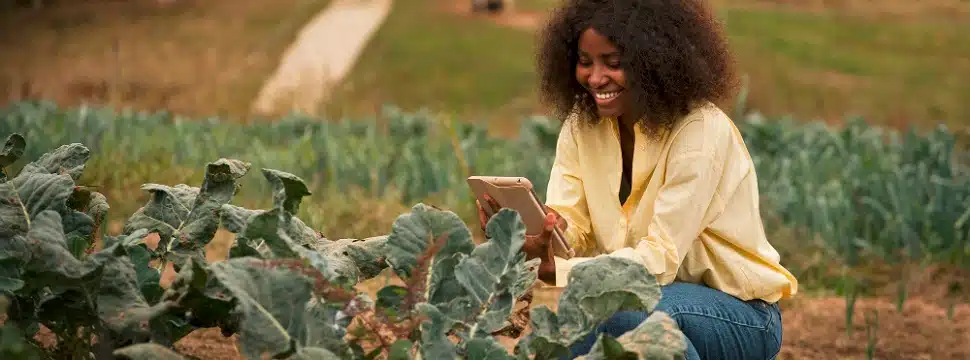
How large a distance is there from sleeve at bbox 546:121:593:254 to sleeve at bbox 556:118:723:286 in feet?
0.90

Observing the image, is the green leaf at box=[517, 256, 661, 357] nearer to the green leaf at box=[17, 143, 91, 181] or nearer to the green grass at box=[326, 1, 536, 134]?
the green leaf at box=[17, 143, 91, 181]

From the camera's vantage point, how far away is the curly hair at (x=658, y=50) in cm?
258

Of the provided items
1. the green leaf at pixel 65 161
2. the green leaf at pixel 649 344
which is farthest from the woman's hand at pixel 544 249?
the green leaf at pixel 65 161

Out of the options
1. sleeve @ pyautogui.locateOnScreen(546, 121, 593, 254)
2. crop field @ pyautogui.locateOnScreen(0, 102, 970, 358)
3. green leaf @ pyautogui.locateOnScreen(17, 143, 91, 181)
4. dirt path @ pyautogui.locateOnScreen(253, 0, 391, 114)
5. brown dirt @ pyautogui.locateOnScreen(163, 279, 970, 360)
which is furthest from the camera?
dirt path @ pyautogui.locateOnScreen(253, 0, 391, 114)

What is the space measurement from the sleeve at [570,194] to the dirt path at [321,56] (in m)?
6.89

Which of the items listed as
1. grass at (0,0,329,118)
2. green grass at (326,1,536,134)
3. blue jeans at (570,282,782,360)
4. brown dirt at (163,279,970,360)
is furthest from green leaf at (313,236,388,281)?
green grass at (326,1,536,134)

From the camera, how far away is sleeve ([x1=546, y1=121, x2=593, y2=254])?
284 centimetres

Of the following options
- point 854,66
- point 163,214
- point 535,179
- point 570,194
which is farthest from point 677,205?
point 854,66

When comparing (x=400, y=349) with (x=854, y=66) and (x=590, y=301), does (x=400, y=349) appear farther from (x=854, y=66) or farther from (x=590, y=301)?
(x=854, y=66)

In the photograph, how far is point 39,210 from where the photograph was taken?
237cm

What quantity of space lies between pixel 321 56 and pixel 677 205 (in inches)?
543

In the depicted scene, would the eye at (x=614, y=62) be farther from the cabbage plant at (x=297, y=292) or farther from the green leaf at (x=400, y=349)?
the green leaf at (x=400, y=349)

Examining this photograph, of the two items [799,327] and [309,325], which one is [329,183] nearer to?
[799,327]

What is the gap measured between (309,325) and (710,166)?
98 centimetres
